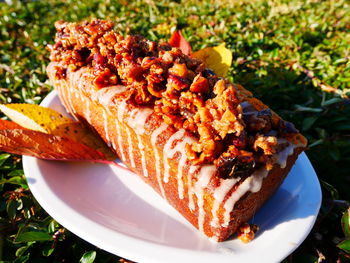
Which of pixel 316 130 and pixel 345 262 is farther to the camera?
pixel 316 130

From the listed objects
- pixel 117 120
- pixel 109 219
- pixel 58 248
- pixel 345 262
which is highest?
pixel 117 120

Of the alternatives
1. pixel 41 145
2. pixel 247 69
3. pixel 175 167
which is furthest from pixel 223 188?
pixel 247 69

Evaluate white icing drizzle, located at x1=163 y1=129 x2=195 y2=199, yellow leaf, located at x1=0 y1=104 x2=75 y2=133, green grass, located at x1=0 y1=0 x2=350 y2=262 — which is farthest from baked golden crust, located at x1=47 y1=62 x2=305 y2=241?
green grass, located at x1=0 y1=0 x2=350 y2=262

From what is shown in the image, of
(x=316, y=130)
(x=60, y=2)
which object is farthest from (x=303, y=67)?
(x=60, y=2)

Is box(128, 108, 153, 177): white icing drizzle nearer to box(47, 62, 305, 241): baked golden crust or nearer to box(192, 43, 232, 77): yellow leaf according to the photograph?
box(47, 62, 305, 241): baked golden crust

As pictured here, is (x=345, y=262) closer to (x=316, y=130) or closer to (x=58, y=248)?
(x=316, y=130)

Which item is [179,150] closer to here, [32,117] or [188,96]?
[188,96]
